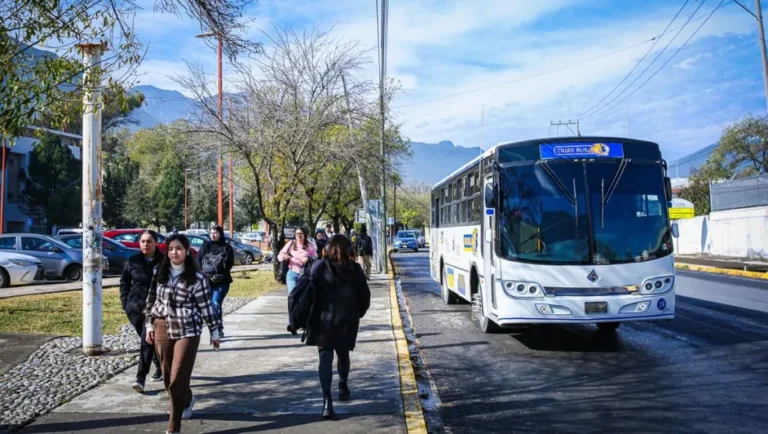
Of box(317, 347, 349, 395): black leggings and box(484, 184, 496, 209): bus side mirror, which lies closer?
box(317, 347, 349, 395): black leggings

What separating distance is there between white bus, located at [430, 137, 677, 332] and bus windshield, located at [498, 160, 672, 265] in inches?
0.5

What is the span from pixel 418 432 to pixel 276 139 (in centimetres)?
1313

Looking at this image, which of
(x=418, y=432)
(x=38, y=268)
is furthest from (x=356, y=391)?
(x=38, y=268)

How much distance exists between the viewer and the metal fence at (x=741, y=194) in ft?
105

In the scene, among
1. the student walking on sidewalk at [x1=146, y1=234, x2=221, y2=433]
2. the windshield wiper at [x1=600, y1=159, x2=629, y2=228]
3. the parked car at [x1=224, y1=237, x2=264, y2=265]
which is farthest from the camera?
the parked car at [x1=224, y1=237, x2=264, y2=265]

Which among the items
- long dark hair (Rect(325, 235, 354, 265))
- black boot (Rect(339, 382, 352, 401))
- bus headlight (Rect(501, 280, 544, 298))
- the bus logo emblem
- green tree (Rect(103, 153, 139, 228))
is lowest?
black boot (Rect(339, 382, 352, 401))

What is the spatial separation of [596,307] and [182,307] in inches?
225

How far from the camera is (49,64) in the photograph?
666 cm

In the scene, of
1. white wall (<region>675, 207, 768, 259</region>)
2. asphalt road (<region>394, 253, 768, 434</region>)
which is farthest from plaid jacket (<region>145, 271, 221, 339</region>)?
white wall (<region>675, 207, 768, 259</region>)

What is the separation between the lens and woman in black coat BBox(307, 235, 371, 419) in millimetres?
6059

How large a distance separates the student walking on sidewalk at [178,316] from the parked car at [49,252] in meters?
17.5

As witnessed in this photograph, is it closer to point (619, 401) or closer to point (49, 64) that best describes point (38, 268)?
point (49, 64)

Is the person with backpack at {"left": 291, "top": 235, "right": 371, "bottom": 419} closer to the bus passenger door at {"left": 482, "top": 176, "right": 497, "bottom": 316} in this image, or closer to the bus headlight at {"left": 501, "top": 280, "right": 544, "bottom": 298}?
the bus headlight at {"left": 501, "top": 280, "right": 544, "bottom": 298}

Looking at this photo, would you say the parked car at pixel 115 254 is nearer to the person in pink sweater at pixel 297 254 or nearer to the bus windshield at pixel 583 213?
the person in pink sweater at pixel 297 254
